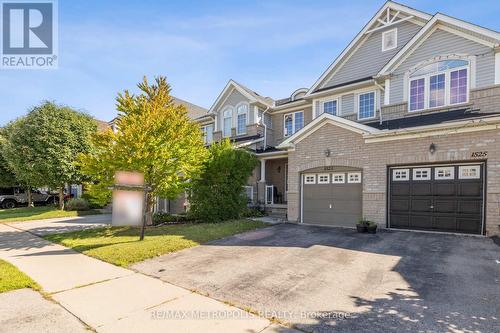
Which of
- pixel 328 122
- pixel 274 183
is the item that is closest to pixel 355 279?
pixel 328 122

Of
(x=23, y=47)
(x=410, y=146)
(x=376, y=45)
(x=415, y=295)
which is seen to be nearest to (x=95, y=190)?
(x=23, y=47)

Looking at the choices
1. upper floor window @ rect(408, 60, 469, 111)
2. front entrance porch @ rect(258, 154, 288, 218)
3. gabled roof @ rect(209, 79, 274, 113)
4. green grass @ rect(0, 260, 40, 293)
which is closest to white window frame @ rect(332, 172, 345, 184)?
front entrance porch @ rect(258, 154, 288, 218)

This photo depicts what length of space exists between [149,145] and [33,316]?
6.38 m

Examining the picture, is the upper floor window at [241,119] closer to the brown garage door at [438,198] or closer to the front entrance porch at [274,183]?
the front entrance porch at [274,183]

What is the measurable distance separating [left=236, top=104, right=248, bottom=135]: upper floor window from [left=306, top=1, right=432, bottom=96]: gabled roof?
5.33 m

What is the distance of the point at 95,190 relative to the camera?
420 inches

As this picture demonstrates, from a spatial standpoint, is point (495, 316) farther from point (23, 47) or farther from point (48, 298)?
point (23, 47)

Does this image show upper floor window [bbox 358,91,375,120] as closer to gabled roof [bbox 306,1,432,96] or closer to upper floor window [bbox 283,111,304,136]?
gabled roof [bbox 306,1,432,96]

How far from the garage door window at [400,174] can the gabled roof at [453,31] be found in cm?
513

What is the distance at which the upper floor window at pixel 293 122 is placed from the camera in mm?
18391

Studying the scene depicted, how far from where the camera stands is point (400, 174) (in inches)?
439

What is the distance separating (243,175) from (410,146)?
7.66 meters

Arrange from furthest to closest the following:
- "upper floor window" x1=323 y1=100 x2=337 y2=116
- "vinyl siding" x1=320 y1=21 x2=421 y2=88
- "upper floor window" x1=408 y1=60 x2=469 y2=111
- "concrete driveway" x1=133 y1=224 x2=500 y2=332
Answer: "upper floor window" x1=323 y1=100 x2=337 y2=116
"vinyl siding" x1=320 y1=21 x2=421 y2=88
"upper floor window" x1=408 y1=60 x2=469 y2=111
"concrete driveway" x1=133 y1=224 x2=500 y2=332

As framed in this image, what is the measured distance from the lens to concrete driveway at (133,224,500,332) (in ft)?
13.4
